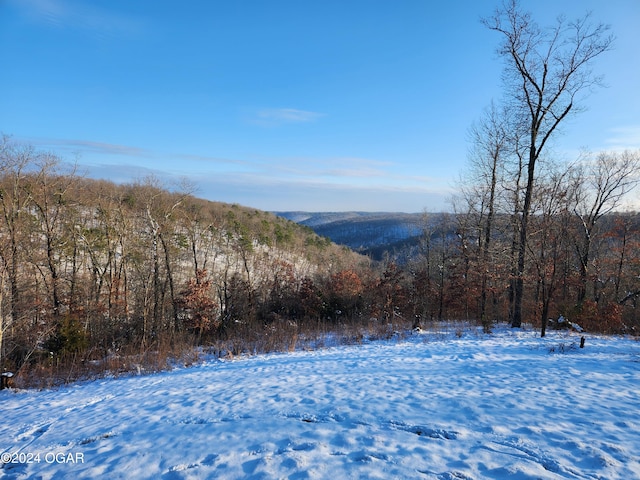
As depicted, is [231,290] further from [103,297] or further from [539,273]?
[539,273]

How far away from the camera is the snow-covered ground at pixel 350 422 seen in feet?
12.3

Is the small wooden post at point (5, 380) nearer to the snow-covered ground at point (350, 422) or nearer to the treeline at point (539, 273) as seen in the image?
the snow-covered ground at point (350, 422)

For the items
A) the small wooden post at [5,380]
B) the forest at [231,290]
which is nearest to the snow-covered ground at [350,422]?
the small wooden post at [5,380]

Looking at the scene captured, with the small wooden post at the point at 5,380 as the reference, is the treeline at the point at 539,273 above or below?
above

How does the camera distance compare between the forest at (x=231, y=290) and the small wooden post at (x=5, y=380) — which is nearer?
the small wooden post at (x=5, y=380)

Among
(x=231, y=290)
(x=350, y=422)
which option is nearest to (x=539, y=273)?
(x=350, y=422)

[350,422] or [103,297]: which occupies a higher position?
[350,422]

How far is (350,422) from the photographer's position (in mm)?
4938

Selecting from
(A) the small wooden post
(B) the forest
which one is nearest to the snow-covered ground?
(A) the small wooden post

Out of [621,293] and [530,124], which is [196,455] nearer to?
[530,124]

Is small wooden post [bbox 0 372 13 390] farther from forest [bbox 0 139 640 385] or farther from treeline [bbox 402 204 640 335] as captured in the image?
treeline [bbox 402 204 640 335]

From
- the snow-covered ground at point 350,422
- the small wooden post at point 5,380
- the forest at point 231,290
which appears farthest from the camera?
the forest at point 231,290

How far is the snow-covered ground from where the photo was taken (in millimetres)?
3758

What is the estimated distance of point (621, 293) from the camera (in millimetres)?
21188
